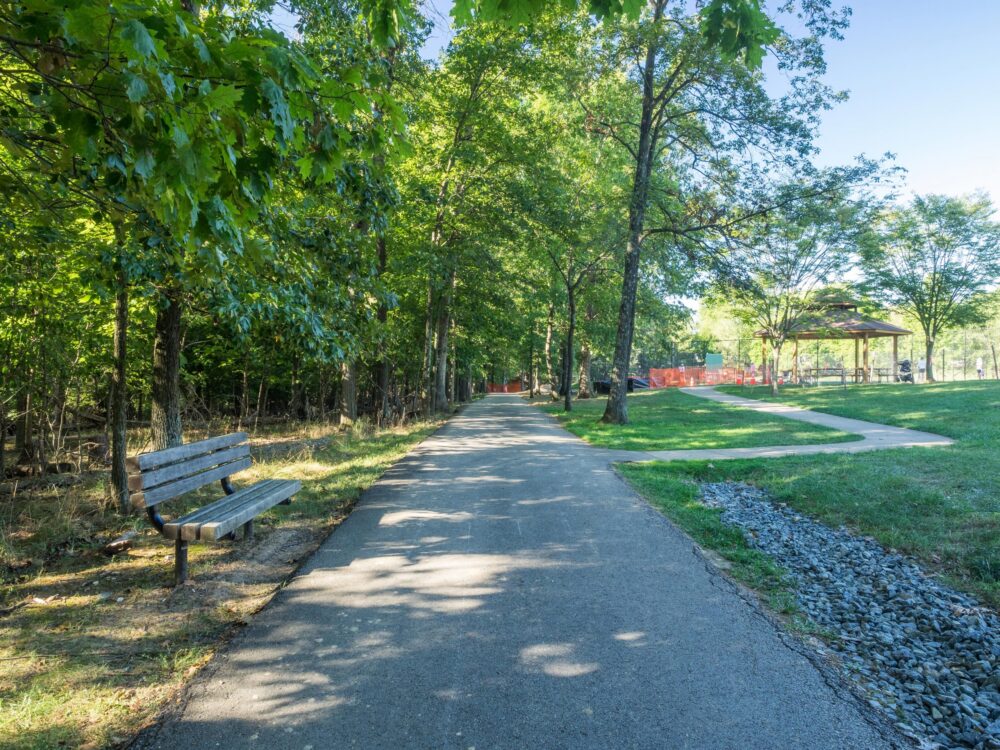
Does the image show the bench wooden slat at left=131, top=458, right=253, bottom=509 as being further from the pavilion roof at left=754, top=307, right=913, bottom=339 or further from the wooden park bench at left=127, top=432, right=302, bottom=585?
the pavilion roof at left=754, top=307, right=913, bottom=339

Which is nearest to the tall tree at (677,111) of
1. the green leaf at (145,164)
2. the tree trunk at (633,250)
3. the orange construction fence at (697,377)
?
the tree trunk at (633,250)

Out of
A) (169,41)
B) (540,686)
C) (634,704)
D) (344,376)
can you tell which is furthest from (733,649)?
(344,376)

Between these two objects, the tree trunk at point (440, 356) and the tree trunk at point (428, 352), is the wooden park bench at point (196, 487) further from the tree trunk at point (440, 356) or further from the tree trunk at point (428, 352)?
the tree trunk at point (440, 356)

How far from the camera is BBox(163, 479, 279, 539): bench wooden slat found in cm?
427

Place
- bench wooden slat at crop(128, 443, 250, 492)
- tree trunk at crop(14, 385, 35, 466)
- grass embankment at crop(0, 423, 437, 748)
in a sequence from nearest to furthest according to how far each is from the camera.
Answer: grass embankment at crop(0, 423, 437, 748)
bench wooden slat at crop(128, 443, 250, 492)
tree trunk at crop(14, 385, 35, 466)

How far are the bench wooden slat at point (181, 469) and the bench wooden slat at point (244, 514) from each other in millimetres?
600

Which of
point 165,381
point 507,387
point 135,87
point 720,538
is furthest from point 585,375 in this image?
point 507,387

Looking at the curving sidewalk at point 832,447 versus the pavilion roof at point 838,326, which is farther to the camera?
the pavilion roof at point 838,326

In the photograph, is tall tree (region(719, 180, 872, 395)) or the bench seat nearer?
the bench seat

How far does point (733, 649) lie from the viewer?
11.1ft

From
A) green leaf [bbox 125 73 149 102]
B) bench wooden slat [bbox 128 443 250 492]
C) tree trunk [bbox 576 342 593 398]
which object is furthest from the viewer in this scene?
tree trunk [bbox 576 342 593 398]

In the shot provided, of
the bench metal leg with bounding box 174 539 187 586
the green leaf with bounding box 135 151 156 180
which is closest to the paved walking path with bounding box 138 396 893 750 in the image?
the bench metal leg with bounding box 174 539 187 586

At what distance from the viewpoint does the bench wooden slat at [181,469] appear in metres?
4.32

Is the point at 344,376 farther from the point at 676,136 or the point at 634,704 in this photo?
the point at 634,704
